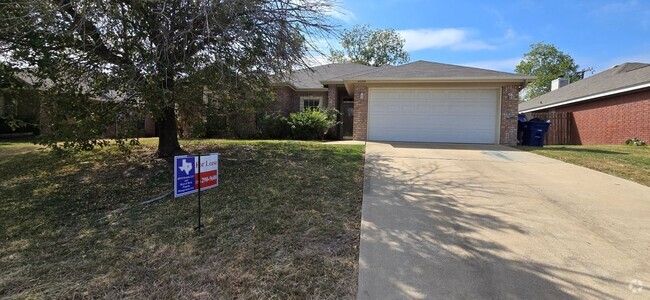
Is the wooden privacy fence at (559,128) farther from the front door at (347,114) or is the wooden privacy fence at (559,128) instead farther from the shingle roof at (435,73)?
the front door at (347,114)

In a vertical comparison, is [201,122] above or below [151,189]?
above

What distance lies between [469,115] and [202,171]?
34.7 ft

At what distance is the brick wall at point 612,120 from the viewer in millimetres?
13984

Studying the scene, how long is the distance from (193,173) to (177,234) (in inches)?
27.4

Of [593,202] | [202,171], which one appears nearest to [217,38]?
[202,171]

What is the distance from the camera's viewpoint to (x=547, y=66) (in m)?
45.2

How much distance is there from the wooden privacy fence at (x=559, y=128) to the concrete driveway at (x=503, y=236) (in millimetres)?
12792

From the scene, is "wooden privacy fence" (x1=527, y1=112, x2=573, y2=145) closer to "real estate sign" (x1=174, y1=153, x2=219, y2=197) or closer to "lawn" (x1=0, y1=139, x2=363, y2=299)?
"lawn" (x1=0, y1=139, x2=363, y2=299)

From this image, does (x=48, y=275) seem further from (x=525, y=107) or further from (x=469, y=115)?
(x=525, y=107)

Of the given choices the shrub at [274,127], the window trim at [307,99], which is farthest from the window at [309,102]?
the shrub at [274,127]

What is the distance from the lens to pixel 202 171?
4113 millimetres

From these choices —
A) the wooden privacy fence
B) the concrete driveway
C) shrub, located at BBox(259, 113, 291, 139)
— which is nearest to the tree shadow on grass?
the concrete driveway

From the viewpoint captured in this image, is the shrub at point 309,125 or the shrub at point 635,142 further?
the shrub at point 309,125

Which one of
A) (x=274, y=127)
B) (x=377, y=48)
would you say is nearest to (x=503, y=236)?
(x=274, y=127)
